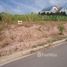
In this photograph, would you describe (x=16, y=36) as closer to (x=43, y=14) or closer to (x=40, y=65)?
(x=40, y=65)

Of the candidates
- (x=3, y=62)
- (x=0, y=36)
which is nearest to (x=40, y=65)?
(x=3, y=62)

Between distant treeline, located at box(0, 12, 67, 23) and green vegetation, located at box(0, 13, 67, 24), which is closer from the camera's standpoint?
green vegetation, located at box(0, 13, 67, 24)

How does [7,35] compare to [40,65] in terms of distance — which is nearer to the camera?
[40,65]

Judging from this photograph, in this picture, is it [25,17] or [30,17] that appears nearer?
[25,17]

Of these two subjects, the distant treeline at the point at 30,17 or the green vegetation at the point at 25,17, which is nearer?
the green vegetation at the point at 25,17

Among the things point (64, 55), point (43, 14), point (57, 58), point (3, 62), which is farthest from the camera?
point (43, 14)

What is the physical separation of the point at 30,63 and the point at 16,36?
9.32 metres

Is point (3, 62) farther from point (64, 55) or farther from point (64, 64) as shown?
point (64, 55)

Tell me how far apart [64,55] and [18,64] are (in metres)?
3.32

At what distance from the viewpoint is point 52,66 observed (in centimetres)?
1056

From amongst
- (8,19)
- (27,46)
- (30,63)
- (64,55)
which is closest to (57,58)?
(64,55)

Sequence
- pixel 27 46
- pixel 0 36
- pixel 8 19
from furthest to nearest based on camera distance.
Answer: pixel 8 19
pixel 0 36
pixel 27 46

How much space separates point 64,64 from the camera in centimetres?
1109

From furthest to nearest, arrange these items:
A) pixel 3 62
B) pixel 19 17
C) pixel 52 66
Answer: pixel 19 17 < pixel 3 62 < pixel 52 66
